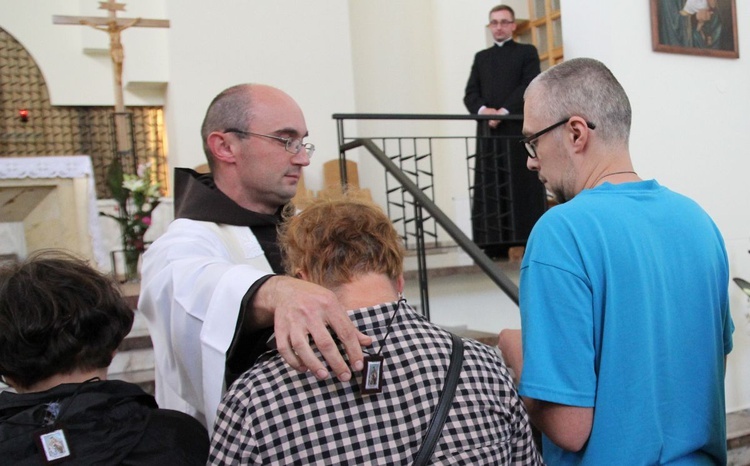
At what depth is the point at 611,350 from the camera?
1.34m

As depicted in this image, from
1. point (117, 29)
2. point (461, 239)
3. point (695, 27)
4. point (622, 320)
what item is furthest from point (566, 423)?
point (117, 29)

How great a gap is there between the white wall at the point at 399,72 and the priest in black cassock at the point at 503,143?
72 centimetres

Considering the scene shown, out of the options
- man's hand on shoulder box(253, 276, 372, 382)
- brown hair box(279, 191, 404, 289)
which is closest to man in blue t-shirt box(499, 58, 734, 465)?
brown hair box(279, 191, 404, 289)

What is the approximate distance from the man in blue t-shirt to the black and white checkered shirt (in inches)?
5.6

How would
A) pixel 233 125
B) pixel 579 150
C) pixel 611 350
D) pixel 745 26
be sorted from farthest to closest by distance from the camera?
1. pixel 745 26
2. pixel 233 125
3. pixel 579 150
4. pixel 611 350

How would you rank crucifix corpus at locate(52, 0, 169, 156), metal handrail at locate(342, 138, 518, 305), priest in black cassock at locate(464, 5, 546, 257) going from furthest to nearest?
1. crucifix corpus at locate(52, 0, 169, 156)
2. priest in black cassock at locate(464, 5, 546, 257)
3. metal handrail at locate(342, 138, 518, 305)

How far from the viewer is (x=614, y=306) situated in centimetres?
133

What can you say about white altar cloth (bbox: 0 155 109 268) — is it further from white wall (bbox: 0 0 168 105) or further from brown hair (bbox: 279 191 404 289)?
brown hair (bbox: 279 191 404 289)

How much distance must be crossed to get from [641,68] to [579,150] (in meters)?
2.99

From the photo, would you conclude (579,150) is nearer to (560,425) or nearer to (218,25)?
(560,425)

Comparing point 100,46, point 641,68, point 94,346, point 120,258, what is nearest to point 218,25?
point 100,46

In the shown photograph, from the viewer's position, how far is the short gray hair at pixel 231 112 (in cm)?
206

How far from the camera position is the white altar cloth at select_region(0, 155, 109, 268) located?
17.1ft

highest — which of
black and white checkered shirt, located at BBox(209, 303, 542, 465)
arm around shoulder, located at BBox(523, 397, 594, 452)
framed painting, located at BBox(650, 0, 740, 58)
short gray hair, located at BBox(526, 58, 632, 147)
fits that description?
framed painting, located at BBox(650, 0, 740, 58)
